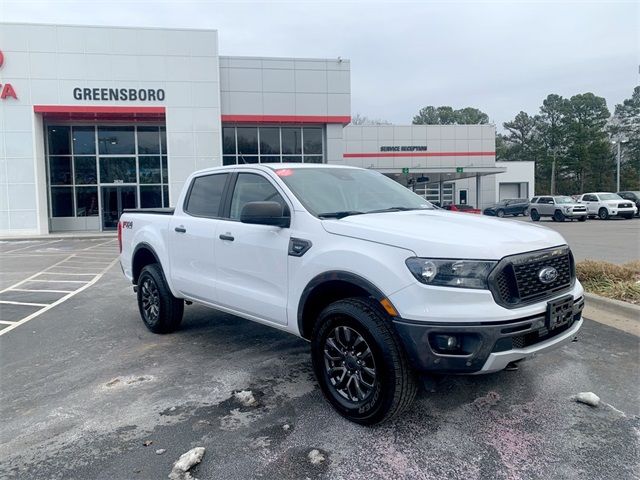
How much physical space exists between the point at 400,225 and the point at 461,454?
156 centimetres

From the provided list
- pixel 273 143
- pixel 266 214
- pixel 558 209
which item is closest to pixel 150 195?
pixel 273 143

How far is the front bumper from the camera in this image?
311 cm

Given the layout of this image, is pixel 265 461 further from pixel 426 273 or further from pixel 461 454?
pixel 426 273

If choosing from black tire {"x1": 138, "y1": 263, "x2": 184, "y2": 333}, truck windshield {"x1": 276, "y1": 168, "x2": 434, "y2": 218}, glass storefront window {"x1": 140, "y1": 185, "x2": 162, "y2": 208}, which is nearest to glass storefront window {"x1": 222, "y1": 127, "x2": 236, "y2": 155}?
glass storefront window {"x1": 140, "y1": 185, "x2": 162, "y2": 208}

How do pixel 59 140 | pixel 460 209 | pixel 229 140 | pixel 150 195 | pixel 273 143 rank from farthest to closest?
pixel 273 143, pixel 229 140, pixel 150 195, pixel 59 140, pixel 460 209

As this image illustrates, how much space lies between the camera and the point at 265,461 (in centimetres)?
315

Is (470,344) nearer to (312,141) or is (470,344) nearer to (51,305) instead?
(51,305)

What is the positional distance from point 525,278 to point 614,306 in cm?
397

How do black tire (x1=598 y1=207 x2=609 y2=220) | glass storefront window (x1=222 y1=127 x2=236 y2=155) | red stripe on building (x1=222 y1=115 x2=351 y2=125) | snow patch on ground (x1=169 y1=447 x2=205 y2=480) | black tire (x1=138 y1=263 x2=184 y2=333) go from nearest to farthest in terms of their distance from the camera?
snow patch on ground (x1=169 y1=447 x2=205 y2=480) → black tire (x1=138 y1=263 x2=184 y2=333) → red stripe on building (x1=222 y1=115 x2=351 y2=125) → glass storefront window (x1=222 y1=127 x2=236 y2=155) → black tire (x1=598 y1=207 x2=609 y2=220)

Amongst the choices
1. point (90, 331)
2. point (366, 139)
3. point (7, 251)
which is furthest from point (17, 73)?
point (366, 139)

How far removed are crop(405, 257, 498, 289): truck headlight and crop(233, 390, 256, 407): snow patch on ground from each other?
1.74m

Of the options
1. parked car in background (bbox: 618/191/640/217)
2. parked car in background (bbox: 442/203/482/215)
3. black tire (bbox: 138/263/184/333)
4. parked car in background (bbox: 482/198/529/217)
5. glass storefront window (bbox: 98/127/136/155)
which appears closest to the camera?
black tire (bbox: 138/263/184/333)

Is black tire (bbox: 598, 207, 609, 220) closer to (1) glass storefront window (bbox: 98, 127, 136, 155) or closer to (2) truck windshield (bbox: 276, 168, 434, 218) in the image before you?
(1) glass storefront window (bbox: 98, 127, 136, 155)

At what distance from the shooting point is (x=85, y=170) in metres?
27.3
